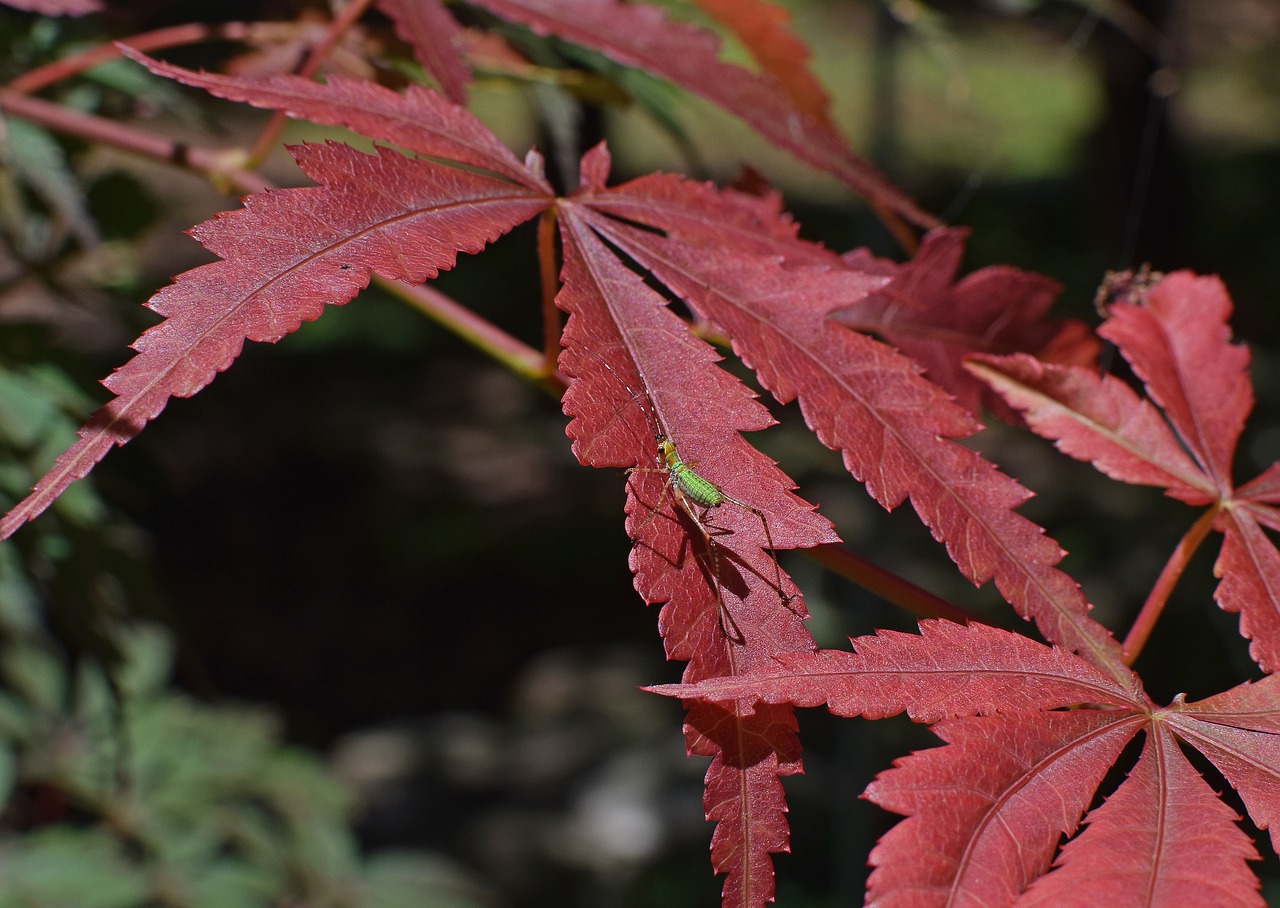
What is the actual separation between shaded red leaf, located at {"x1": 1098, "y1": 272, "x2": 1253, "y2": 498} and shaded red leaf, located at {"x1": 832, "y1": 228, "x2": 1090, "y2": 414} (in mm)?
68

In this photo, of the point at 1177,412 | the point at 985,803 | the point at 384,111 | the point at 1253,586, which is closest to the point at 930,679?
the point at 985,803

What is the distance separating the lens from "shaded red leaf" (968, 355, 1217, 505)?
783 mm

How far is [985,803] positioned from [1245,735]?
18 centimetres

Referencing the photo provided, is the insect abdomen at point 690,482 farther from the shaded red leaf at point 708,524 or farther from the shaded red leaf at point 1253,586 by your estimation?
the shaded red leaf at point 1253,586

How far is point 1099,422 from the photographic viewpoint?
80 cm

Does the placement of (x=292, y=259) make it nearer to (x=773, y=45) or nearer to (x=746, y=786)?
(x=746, y=786)

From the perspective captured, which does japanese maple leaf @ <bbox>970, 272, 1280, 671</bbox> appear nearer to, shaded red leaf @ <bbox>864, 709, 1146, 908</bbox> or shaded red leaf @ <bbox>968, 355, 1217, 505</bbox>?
shaded red leaf @ <bbox>968, 355, 1217, 505</bbox>

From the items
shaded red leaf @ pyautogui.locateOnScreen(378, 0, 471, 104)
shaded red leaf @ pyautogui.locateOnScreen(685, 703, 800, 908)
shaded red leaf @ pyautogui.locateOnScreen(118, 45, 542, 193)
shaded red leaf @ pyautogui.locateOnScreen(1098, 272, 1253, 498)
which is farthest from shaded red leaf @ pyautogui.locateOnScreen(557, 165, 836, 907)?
shaded red leaf @ pyautogui.locateOnScreen(1098, 272, 1253, 498)

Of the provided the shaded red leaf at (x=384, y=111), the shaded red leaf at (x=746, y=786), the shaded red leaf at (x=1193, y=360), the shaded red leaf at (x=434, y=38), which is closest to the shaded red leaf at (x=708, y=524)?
the shaded red leaf at (x=746, y=786)

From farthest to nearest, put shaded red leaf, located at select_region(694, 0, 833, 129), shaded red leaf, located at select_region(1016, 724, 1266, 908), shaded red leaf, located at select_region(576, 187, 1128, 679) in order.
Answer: shaded red leaf, located at select_region(694, 0, 833, 129), shaded red leaf, located at select_region(576, 187, 1128, 679), shaded red leaf, located at select_region(1016, 724, 1266, 908)

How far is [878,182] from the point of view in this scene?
0.88 meters

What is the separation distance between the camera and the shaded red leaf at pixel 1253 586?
26.5 inches

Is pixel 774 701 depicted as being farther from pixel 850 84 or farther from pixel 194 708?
pixel 850 84

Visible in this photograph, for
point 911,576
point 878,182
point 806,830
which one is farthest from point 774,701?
point 911,576
